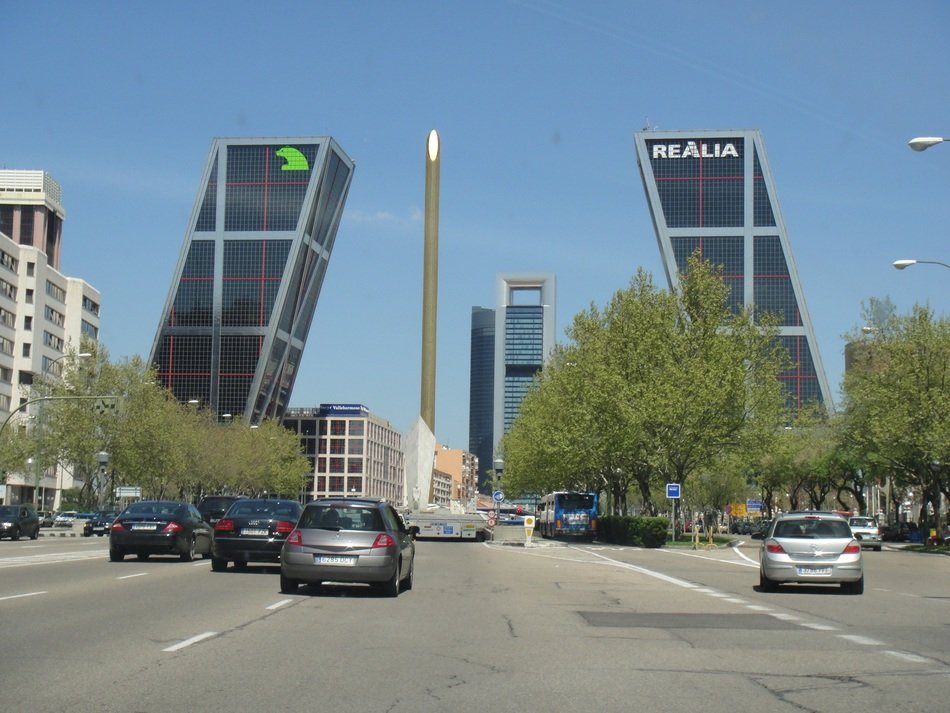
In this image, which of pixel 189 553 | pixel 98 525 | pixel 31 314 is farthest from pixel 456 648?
pixel 31 314

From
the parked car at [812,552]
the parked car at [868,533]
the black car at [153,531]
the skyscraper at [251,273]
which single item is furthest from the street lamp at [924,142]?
the skyscraper at [251,273]

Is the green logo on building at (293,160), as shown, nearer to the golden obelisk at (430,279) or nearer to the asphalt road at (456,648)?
the golden obelisk at (430,279)

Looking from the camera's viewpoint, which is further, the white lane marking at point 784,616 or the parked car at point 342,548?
the parked car at point 342,548

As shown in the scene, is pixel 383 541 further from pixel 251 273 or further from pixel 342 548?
pixel 251 273

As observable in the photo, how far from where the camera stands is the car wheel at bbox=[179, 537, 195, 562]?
27.7 metres

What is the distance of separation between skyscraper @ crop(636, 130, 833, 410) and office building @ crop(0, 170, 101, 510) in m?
63.7

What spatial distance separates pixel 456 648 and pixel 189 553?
57.2 feet

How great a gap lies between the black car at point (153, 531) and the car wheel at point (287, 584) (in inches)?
365

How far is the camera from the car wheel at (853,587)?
21.4 metres


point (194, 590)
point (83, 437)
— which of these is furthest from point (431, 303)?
point (194, 590)

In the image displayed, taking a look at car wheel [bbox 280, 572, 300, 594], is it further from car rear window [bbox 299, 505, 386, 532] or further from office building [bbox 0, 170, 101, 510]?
office building [bbox 0, 170, 101, 510]

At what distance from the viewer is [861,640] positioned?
1313cm

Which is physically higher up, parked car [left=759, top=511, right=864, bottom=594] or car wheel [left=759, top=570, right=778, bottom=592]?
parked car [left=759, top=511, right=864, bottom=594]

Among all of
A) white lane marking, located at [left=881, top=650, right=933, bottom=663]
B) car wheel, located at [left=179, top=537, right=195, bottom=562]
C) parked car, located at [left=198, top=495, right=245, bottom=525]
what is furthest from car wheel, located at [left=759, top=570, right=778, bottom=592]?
parked car, located at [left=198, top=495, right=245, bottom=525]
